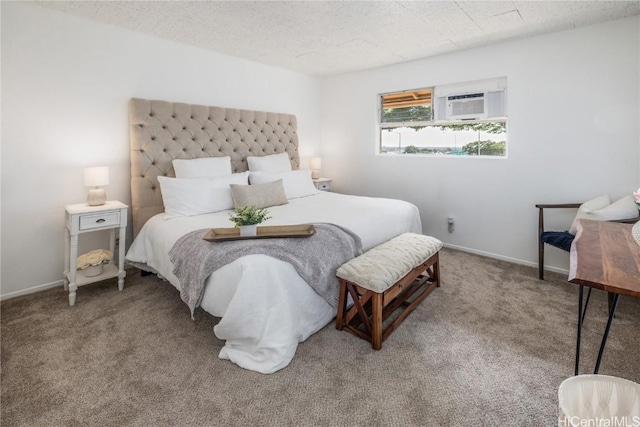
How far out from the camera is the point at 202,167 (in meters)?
3.30

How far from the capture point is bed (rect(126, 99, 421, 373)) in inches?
71.5

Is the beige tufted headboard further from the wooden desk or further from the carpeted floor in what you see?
the wooden desk

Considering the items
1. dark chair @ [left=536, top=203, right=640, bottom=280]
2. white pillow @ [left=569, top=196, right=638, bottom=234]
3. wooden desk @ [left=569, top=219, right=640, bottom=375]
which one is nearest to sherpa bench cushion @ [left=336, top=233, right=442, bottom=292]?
wooden desk @ [left=569, top=219, right=640, bottom=375]

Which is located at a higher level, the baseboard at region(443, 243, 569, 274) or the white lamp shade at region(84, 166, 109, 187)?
the white lamp shade at region(84, 166, 109, 187)

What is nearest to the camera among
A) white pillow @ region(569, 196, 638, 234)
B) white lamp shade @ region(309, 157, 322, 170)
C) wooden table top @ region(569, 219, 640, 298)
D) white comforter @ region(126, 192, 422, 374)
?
wooden table top @ region(569, 219, 640, 298)

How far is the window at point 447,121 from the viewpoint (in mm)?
3551

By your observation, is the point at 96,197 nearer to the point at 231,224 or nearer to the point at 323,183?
the point at 231,224

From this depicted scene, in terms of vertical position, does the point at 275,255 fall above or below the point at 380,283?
above

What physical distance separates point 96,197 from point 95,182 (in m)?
0.13

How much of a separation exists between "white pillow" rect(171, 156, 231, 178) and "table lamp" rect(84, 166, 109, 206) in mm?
623

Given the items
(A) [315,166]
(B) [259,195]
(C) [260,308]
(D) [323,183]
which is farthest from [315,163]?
(C) [260,308]

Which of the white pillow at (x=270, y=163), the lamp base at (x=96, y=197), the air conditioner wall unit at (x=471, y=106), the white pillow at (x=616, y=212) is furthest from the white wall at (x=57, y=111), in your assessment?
the white pillow at (x=616, y=212)

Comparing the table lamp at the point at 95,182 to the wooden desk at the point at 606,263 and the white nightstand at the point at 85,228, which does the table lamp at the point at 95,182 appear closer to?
the white nightstand at the point at 85,228

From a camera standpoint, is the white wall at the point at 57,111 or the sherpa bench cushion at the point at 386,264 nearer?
the sherpa bench cushion at the point at 386,264
